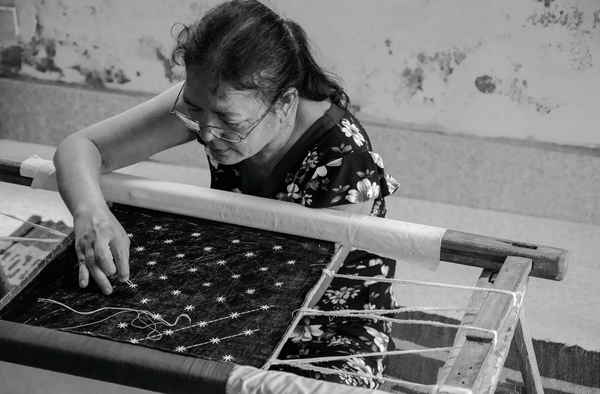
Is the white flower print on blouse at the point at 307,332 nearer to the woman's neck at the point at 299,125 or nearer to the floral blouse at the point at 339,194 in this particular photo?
the floral blouse at the point at 339,194

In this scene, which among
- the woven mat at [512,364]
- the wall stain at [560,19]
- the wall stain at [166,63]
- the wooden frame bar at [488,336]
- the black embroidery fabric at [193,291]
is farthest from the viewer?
the wall stain at [166,63]

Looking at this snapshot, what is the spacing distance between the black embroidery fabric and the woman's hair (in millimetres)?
306

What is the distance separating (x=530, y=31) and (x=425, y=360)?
1.34 metres

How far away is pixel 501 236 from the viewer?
3043 millimetres

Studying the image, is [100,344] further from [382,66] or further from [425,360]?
[382,66]

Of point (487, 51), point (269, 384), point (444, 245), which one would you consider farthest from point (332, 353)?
point (487, 51)

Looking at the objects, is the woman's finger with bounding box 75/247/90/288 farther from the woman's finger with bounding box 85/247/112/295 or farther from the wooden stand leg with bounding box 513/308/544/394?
the wooden stand leg with bounding box 513/308/544/394

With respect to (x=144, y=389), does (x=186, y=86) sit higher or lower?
higher

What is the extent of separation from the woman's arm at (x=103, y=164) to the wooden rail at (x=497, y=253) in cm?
62

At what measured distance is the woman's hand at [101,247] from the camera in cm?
145

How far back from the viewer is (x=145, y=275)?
149 centimetres

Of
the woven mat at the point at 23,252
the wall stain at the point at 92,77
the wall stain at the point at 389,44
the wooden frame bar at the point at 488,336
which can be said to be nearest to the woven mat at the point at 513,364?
the wooden frame bar at the point at 488,336

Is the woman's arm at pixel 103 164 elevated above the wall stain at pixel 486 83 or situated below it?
above

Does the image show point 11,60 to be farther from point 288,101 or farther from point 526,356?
point 526,356
